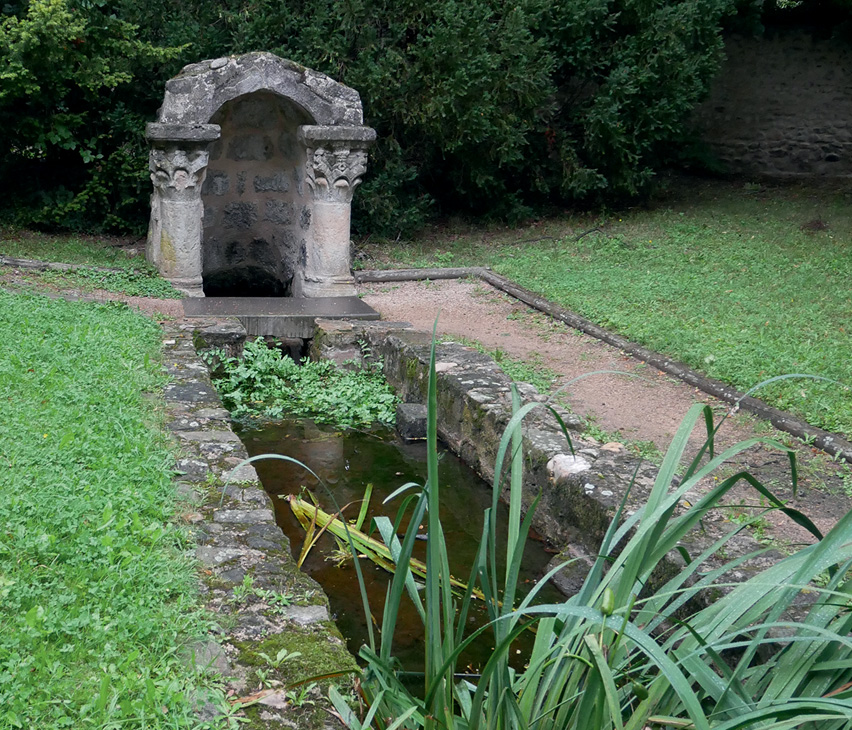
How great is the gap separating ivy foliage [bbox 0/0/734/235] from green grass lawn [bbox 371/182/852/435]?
33.9 inches

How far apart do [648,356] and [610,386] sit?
618 mm

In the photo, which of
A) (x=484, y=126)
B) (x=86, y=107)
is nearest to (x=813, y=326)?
(x=484, y=126)

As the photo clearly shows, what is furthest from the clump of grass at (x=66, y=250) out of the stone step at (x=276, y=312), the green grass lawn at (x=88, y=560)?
the green grass lawn at (x=88, y=560)

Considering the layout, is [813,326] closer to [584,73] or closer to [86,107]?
[584,73]

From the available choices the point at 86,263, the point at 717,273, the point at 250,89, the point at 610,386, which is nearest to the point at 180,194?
the point at 250,89

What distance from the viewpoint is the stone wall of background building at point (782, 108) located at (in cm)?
1308

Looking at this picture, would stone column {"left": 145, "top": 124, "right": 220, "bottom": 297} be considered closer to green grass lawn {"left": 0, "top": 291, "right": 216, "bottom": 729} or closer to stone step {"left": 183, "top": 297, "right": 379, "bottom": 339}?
stone step {"left": 183, "top": 297, "right": 379, "bottom": 339}

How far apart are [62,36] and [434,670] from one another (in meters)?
8.61

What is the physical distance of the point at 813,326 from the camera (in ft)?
22.4

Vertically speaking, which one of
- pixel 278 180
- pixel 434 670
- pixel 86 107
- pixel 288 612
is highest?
pixel 86 107

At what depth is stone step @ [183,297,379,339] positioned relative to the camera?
7.32 metres

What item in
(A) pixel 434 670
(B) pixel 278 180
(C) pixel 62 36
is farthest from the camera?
(B) pixel 278 180

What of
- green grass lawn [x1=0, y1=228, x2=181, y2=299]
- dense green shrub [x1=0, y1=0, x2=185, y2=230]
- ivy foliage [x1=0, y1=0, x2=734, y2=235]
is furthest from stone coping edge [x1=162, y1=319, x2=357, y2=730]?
ivy foliage [x1=0, y1=0, x2=734, y2=235]

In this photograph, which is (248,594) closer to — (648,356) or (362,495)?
(362,495)
